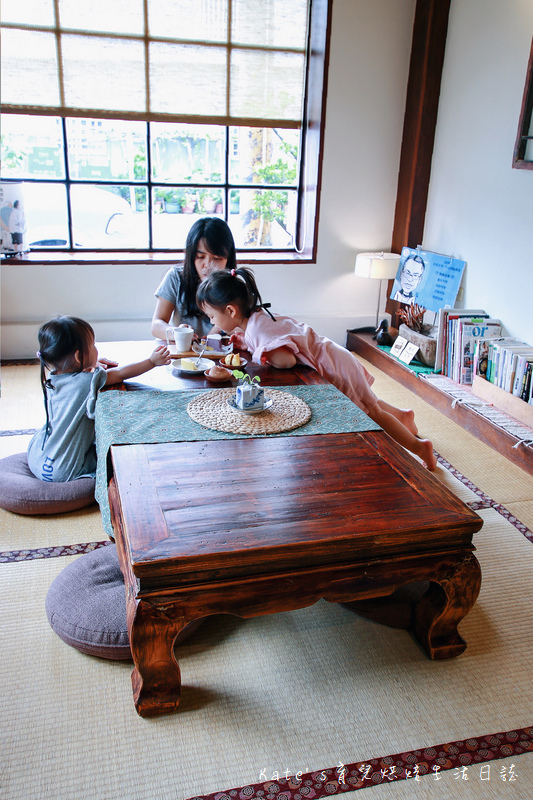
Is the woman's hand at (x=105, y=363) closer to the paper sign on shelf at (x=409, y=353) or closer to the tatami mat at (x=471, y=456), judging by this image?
the tatami mat at (x=471, y=456)

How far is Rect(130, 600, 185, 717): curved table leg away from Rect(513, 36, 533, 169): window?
2.80 m

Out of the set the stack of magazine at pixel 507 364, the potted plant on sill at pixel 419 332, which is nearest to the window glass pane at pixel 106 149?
the potted plant on sill at pixel 419 332

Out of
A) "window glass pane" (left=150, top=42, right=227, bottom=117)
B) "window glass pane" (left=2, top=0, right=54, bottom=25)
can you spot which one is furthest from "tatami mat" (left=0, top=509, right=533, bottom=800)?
"window glass pane" (left=2, top=0, right=54, bottom=25)

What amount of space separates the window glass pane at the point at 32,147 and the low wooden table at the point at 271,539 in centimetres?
290

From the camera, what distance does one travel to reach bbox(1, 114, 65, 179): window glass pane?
3.70m

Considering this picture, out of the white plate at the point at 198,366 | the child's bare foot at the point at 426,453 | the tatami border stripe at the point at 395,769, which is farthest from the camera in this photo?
the child's bare foot at the point at 426,453

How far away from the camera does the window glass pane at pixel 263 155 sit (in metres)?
4.06

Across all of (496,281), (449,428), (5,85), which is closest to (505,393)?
(449,428)

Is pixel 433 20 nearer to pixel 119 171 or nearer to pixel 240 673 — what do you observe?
pixel 119 171

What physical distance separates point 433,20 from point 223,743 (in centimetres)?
402

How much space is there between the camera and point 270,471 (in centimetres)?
153

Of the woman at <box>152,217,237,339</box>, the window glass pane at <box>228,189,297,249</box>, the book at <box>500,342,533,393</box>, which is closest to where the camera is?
the woman at <box>152,217,237,339</box>

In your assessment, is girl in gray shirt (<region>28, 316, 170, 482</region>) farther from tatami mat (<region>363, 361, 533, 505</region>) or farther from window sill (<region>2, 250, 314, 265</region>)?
window sill (<region>2, 250, 314, 265</region>)

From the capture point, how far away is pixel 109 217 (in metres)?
4.04
